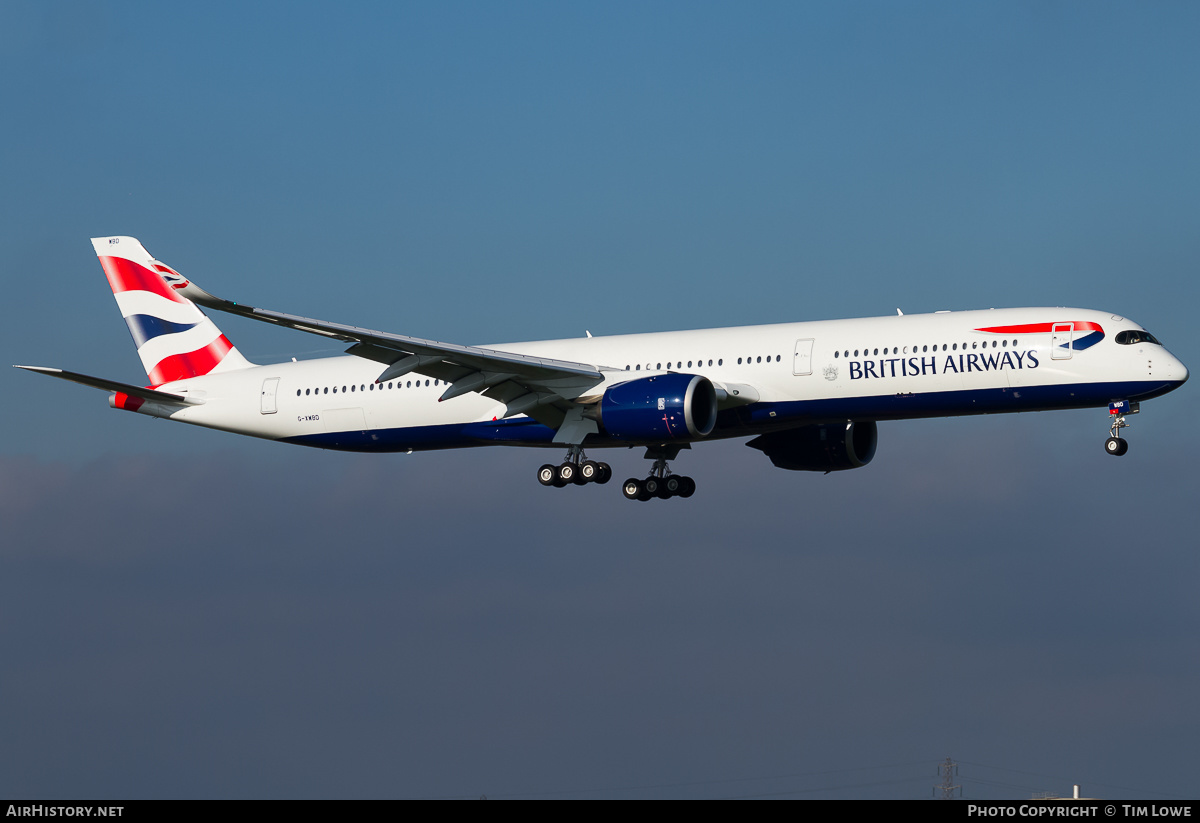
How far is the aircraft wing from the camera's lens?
4347cm

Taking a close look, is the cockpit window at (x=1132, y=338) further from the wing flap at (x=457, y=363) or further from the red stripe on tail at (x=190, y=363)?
the red stripe on tail at (x=190, y=363)

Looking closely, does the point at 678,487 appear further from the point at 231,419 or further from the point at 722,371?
the point at 231,419

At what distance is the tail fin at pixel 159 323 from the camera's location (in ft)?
181

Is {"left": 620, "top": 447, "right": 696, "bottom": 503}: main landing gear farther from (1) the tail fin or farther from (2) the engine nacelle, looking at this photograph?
(1) the tail fin

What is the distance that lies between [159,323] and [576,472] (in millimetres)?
17147

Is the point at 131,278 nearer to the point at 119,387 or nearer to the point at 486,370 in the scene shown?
the point at 119,387

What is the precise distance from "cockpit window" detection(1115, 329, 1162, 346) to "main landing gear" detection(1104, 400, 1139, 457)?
5.30ft

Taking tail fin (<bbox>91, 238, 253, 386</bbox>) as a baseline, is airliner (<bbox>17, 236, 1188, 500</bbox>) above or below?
below

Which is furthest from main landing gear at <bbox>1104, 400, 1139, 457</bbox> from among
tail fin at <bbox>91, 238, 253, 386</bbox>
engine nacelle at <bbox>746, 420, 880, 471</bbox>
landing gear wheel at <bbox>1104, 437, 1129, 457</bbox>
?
tail fin at <bbox>91, 238, 253, 386</bbox>

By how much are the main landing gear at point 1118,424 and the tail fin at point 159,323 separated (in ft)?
92.8

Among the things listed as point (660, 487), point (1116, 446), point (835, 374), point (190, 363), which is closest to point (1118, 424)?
point (1116, 446)

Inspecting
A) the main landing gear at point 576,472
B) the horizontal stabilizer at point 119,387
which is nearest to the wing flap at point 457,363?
the main landing gear at point 576,472

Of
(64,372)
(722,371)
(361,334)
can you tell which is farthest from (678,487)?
(64,372)
